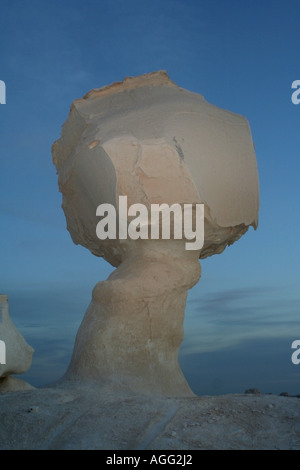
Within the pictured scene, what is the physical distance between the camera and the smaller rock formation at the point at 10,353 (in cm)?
780

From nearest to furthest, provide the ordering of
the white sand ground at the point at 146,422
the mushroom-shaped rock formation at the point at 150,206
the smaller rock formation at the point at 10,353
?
the white sand ground at the point at 146,422 < the smaller rock formation at the point at 10,353 < the mushroom-shaped rock formation at the point at 150,206

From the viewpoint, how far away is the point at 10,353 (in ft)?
25.7

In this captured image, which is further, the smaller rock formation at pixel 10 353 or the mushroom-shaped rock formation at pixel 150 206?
the mushroom-shaped rock formation at pixel 150 206

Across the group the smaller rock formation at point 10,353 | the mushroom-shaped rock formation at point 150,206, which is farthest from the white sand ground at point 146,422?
the mushroom-shaped rock formation at point 150,206

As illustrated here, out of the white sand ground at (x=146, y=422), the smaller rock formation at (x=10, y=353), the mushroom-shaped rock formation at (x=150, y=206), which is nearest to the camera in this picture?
the white sand ground at (x=146, y=422)

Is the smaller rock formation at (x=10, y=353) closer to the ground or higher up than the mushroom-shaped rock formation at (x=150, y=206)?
closer to the ground

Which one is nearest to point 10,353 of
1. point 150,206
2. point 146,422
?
point 146,422

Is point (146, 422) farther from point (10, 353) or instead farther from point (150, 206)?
point (150, 206)

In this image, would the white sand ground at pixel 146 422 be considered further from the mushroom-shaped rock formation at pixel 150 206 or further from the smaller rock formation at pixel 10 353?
the mushroom-shaped rock formation at pixel 150 206

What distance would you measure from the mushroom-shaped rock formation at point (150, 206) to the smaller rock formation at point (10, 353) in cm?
64

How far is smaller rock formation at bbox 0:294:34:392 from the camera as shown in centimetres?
780

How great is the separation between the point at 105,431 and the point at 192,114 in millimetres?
4746
